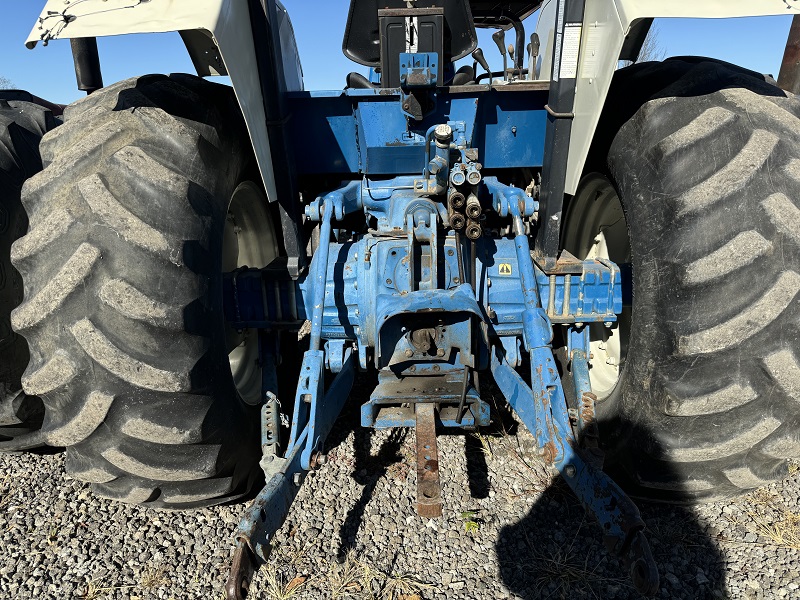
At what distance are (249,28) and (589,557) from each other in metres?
2.34

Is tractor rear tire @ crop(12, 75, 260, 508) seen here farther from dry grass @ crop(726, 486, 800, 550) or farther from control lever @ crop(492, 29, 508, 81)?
control lever @ crop(492, 29, 508, 81)

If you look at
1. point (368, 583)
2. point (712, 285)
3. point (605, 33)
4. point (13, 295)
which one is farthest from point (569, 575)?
point (13, 295)

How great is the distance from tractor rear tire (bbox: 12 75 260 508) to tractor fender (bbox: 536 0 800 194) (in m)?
1.36

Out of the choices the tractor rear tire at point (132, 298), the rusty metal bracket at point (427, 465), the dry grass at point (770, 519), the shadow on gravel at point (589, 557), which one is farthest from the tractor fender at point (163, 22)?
the dry grass at point (770, 519)

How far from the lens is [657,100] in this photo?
2.03 m

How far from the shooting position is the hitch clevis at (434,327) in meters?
1.76

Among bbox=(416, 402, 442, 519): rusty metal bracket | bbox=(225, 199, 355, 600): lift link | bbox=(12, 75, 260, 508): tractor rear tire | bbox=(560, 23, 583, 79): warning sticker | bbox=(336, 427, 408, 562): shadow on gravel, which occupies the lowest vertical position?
bbox=(336, 427, 408, 562): shadow on gravel

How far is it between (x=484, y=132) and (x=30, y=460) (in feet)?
9.34

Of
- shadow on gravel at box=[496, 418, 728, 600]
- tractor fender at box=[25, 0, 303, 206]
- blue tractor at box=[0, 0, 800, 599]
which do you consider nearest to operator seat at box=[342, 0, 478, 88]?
blue tractor at box=[0, 0, 800, 599]

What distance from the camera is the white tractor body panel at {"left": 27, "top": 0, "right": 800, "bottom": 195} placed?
5.41ft

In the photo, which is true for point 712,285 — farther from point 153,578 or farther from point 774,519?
point 153,578

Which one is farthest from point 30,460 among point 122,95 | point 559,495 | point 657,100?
point 657,100

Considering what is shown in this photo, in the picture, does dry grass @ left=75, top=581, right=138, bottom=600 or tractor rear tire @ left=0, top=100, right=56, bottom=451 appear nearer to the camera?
dry grass @ left=75, top=581, right=138, bottom=600

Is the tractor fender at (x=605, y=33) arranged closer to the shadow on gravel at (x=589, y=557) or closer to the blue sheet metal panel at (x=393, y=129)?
the blue sheet metal panel at (x=393, y=129)
